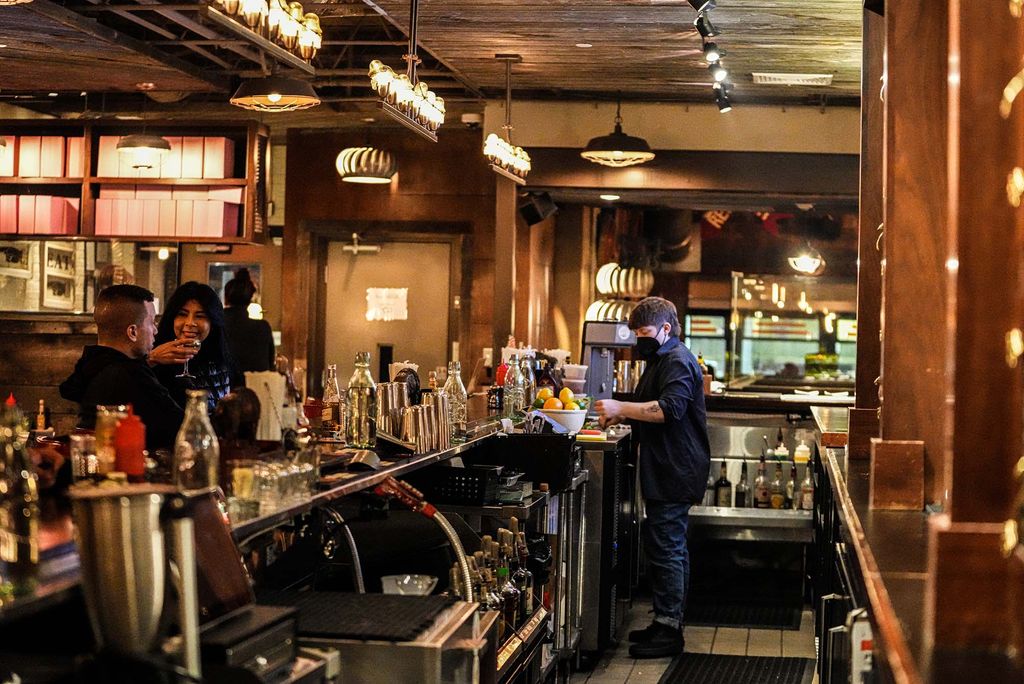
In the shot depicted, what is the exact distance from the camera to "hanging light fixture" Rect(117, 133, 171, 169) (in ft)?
29.3

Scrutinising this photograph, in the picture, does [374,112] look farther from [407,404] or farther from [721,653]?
[407,404]

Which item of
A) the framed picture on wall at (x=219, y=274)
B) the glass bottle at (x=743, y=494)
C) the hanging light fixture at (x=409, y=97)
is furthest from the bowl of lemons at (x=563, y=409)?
the framed picture on wall at (x=219, y=274)

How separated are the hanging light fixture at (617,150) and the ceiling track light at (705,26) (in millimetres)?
1925

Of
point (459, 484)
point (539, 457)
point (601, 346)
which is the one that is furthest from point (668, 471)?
point (459, 484)

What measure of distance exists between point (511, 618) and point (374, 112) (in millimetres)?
7029

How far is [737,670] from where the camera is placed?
6.43m

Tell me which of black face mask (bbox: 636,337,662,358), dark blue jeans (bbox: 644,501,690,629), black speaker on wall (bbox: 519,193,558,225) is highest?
black speaker on wall (bbox: 519,193,558,225)

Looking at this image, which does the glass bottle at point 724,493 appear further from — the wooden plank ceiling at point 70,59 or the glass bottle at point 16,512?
the glass bottle at point 16,512

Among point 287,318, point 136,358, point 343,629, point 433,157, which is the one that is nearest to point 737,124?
point 433,157

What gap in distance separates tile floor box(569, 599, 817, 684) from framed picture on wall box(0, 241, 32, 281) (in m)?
5.06

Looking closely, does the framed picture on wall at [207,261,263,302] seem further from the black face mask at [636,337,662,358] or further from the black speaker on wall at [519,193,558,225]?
the black face mask at [636,337,662,358]

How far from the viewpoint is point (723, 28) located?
7449 mm

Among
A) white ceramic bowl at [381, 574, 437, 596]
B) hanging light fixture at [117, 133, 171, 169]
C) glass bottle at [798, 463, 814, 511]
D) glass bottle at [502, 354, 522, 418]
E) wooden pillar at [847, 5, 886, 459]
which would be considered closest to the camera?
white ceramic bowl at [381, 574, 437, 596]

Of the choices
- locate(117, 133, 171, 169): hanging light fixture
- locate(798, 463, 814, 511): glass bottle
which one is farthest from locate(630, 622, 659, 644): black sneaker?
locate(117, 133, 171, 169): hanging light fixture
